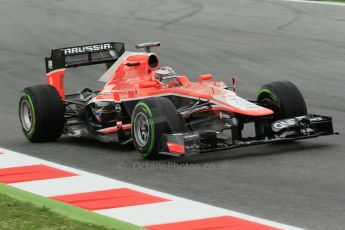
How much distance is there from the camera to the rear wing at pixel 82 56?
48.3 ft

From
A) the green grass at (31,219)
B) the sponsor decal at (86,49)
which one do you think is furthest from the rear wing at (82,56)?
the green grass at (31,219)

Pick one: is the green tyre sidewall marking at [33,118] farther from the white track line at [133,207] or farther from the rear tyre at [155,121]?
the rear tyre at [155,121]

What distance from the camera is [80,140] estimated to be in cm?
1448

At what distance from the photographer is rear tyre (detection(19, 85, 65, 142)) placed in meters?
13.6

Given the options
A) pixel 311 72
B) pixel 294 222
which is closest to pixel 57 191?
pixel 294 222

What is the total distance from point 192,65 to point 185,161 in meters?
8.75

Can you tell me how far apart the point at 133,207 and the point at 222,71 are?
421 inches

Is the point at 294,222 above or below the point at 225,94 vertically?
below

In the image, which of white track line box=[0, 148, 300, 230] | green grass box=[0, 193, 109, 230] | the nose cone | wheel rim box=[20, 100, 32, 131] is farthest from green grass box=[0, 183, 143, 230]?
wheel rim box=[20, 100, 32, 131]

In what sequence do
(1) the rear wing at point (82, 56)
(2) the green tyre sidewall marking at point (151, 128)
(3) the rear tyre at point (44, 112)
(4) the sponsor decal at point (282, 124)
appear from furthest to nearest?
(1) the rear wing at point (82, 56) < (3) the rear tyre at point (44, 112) < (4) the sponsor decal at point (282, 124) < (2) the green tyre sidewall marking at point (151, 128)

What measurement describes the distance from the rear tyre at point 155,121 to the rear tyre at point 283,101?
1.47 m

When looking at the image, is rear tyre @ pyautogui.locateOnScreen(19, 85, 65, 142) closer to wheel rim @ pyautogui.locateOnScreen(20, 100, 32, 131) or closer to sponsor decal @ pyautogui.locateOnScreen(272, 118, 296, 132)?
wheel rim @ pyautogui.locateOnScreen(20, 100, 32, 131)

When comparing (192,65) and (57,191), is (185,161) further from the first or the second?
(192,65)

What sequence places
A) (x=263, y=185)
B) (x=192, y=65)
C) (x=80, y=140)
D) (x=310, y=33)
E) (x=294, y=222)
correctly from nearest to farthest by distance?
(x=294, y=222) < (x=263, y=185) < (x=80, y=140) < (x=192, y=65) < (x=310, y=33)
